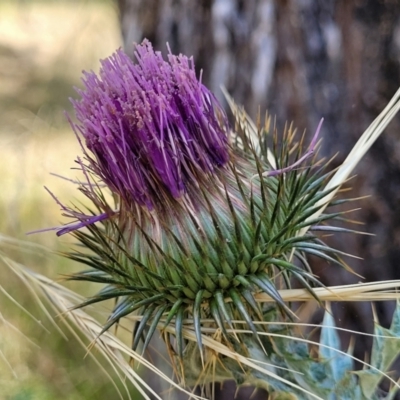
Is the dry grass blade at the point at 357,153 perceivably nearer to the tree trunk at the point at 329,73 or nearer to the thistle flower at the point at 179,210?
the thistle flower at the point at 179,210

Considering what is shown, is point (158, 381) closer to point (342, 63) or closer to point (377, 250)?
point (377, 250)

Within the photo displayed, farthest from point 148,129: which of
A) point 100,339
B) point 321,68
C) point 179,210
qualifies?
point 321,68

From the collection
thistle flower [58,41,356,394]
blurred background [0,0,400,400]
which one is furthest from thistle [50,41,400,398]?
blurred background [0,0,400,400]

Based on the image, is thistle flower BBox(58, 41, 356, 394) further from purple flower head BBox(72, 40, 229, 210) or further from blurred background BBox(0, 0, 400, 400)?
blurred background BBox(0, 0, 400, 400)

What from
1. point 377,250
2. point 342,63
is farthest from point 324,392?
point 342,63

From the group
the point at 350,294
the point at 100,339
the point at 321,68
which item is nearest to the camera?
the point at 350,294

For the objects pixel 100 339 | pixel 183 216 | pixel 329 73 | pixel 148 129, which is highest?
pixel 329 73

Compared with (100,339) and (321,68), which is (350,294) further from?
(321,68)

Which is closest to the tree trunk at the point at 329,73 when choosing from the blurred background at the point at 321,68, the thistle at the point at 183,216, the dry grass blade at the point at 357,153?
the blurred background at the point at 321,68
